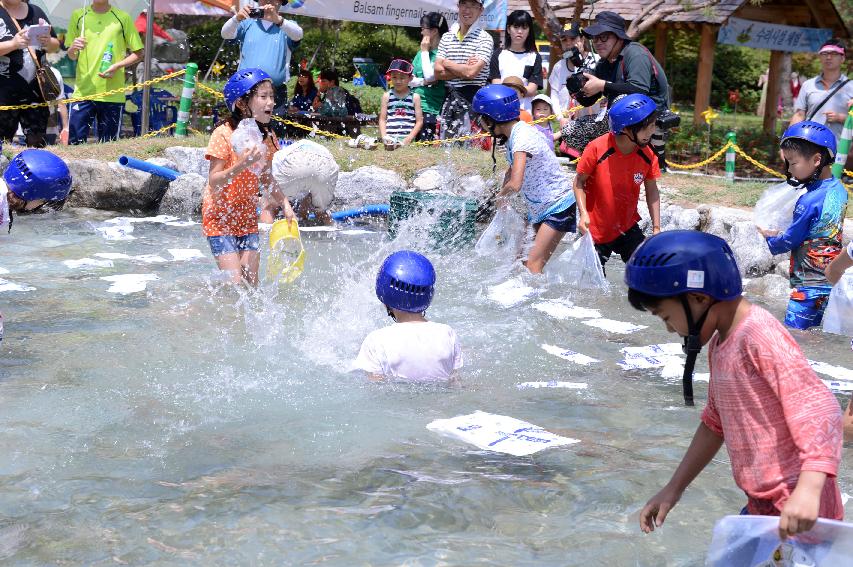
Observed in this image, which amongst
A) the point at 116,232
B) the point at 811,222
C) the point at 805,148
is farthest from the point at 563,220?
the point at 116,232

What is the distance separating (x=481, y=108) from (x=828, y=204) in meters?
2.57

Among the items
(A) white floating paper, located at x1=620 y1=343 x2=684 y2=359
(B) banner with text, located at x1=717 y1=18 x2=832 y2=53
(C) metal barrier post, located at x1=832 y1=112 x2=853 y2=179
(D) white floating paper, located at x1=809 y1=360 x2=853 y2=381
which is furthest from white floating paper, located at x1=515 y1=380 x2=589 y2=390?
(B) banner with text, located at x1=717 y1=18 x2=832 y2=53

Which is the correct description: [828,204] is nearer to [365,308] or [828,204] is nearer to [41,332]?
[365,308]

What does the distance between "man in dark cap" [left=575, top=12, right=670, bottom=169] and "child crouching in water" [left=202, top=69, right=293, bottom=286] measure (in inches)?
112

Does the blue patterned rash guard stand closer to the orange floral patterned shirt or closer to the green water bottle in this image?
the orange floral patterned shirt

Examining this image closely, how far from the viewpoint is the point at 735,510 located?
166 inches

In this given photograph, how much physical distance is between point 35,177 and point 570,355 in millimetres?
3469

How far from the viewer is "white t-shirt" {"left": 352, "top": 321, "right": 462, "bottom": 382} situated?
205 inches

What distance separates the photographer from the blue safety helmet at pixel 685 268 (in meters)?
2.83

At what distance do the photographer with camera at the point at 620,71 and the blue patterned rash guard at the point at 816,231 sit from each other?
6.64 feet

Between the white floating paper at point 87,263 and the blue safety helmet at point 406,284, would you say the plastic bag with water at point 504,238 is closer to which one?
the white floating paper at point 87,263

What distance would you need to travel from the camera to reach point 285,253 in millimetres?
7609

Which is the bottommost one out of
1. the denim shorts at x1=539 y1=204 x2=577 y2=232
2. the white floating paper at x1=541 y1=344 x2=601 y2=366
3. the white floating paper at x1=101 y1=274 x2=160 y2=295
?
the white floating paper at x1=101 y1=274 x2=160 y2=295

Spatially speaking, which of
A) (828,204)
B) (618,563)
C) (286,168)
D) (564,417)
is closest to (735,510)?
(618,563)
